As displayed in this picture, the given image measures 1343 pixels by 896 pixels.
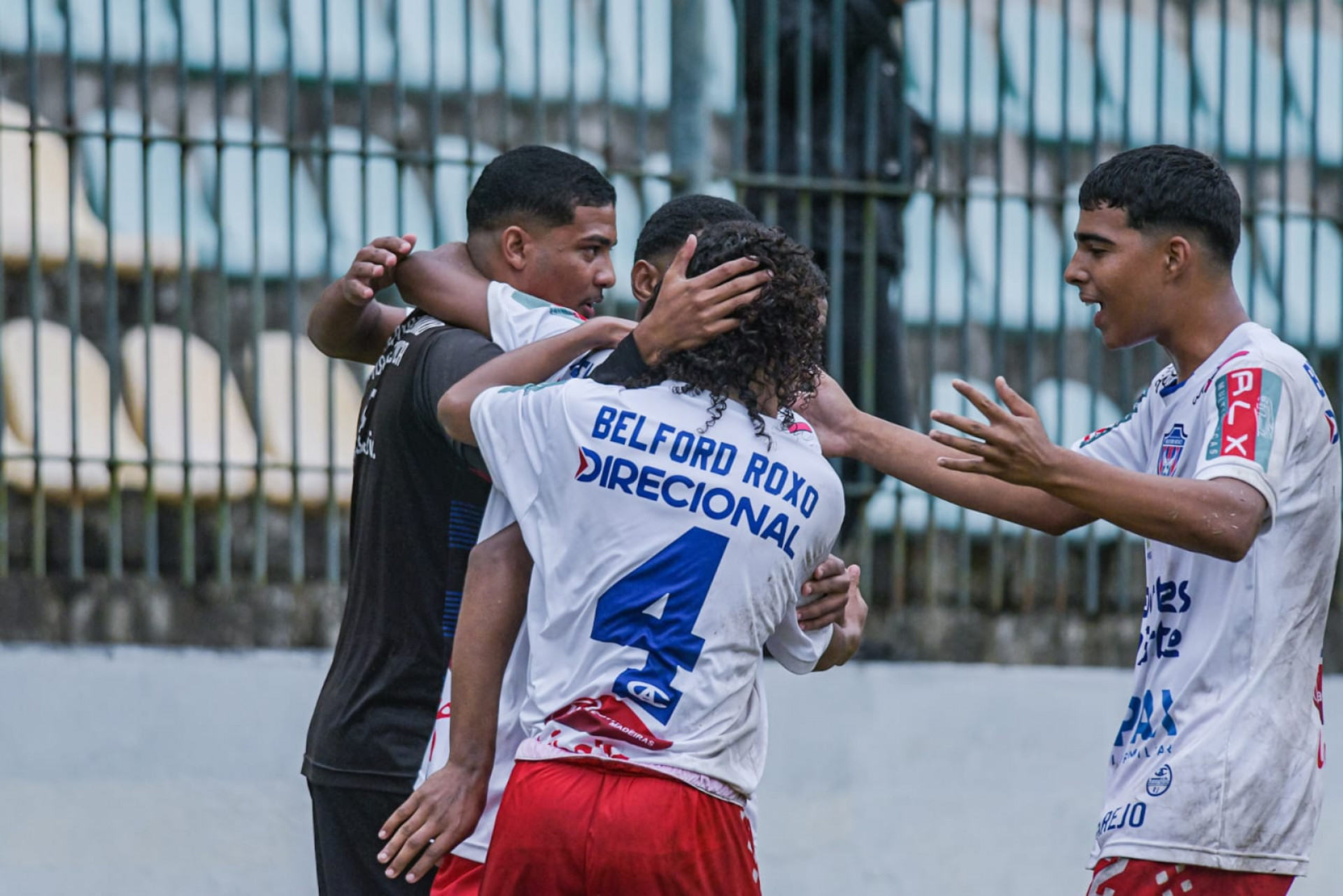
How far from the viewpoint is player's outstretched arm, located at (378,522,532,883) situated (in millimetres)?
2695

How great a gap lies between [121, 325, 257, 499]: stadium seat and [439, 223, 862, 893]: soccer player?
2746 mm

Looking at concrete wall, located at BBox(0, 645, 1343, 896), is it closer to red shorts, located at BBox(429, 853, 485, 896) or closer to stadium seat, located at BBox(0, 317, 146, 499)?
stadium seat, located at BBox(0, 317, 146, 499)

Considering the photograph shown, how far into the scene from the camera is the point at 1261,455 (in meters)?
2.79

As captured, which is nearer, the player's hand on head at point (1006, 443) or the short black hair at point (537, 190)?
the player's hand on head at point (1006, 443)

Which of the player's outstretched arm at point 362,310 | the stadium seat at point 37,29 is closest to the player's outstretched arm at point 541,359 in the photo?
the player's outstretched arm at point 362,310

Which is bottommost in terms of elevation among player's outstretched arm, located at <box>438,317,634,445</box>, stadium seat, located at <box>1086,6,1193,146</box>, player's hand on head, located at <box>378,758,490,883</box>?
player's hand on head, located at <box>378,758,490,883</box>

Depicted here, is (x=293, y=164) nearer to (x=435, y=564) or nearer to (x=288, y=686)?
(x=288, y=686)

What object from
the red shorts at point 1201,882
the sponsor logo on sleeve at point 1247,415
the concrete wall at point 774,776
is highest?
the sponsor logo on sleeve at point 1247,415

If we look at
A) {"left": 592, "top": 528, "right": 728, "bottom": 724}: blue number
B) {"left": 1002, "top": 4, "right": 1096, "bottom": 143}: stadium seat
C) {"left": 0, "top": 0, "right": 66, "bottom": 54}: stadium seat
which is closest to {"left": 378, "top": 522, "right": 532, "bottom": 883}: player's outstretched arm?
{"left": 592, "top": 528, "right": 728, "bottom": 724}: blue number

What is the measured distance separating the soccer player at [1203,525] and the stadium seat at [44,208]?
323cm

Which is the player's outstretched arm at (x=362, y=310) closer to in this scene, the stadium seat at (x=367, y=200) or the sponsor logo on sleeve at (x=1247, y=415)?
the sponsor logo on sleeve at (x=1247, y=415)

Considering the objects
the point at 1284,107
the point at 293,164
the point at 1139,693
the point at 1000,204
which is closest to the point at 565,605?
the point at 1139,693

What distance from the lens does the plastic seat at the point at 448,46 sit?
5.34 meters

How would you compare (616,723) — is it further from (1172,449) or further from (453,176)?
(453,176)
